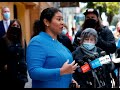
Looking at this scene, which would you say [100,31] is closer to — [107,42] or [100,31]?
[100,31]

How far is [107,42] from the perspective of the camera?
583cm

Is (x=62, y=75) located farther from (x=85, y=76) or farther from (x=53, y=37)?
(x=85, y=76)

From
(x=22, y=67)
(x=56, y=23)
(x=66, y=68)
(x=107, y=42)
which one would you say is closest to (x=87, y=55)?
(x=107, y=42)

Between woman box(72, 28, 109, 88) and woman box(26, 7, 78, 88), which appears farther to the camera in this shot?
woman box(72, 28, 109, 88)

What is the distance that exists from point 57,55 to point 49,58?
8 centimetres

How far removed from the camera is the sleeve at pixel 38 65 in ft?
10.8

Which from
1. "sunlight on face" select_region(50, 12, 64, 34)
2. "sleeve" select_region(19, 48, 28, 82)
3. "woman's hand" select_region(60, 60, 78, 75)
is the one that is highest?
"sunlight on face" select_region(50, 12, 64, 34)

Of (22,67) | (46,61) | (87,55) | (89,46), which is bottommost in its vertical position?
(22,67)

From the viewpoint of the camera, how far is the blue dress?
3.29 m

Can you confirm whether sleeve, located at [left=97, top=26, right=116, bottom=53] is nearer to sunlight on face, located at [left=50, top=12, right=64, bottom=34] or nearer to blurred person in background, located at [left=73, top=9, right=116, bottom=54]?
blurred person in background, located at [left=73, top=9, right=116, bottom=54]

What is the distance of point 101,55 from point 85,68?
1.86ft

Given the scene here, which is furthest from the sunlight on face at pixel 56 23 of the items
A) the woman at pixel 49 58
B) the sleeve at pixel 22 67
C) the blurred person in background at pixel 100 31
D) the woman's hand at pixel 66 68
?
the sleeve at pixel 22 67

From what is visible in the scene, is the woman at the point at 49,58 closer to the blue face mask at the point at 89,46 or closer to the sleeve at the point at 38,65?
the sleeve at the point at 38,65

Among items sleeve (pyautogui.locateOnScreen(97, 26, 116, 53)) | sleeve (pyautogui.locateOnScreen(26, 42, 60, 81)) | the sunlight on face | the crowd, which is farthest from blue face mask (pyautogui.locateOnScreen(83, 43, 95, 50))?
sleeve (pyautogui.locateOnScreen(26, 42, 60, 81))
